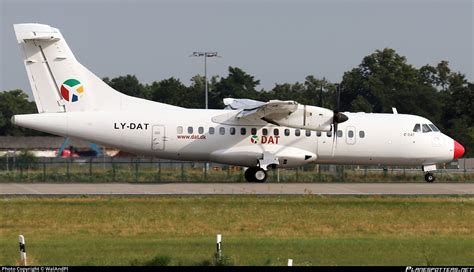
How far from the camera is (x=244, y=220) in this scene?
25016mm

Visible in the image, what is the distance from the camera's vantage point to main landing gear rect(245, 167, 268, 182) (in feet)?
125

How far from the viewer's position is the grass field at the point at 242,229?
59.3ft

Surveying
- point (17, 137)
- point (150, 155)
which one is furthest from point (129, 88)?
point (150, 155)

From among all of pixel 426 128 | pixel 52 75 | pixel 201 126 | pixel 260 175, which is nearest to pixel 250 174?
pixel 260 175

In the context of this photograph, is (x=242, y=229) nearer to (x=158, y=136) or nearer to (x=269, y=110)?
(x=269, y=110)

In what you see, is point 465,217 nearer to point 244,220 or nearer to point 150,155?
point 244,220

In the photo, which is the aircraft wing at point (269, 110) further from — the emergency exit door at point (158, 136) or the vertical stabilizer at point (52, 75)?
the vertical stabilizer at point (52, 75)

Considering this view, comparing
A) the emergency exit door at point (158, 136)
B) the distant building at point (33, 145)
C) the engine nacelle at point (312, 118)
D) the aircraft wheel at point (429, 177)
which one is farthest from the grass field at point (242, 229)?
the distant building at point (33, 145)

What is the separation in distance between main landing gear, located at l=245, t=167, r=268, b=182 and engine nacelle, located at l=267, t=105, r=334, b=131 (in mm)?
2794

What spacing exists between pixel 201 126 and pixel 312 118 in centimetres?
492

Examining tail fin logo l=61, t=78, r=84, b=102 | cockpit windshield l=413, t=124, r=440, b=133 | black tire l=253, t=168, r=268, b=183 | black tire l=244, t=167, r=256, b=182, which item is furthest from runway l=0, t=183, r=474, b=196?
tail fin logo l=61, t=78, r=84, b=102

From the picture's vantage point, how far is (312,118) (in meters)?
36.8

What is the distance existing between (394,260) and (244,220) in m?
7.70

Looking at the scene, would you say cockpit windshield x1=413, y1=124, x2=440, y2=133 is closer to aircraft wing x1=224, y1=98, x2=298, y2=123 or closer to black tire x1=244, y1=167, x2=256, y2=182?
aircraft wing x1=224, y1=98, x2=298, y2=123
